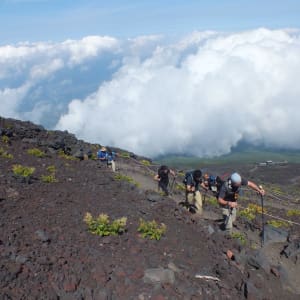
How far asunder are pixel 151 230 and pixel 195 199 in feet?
19.5

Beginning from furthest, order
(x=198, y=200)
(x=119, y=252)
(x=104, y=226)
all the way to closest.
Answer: (x=198, y=200) → (x=104, y=226) → (x=119, y=252)

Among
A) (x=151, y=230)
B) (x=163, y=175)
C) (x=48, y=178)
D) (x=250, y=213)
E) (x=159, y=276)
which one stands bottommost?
(x=250, y=213)

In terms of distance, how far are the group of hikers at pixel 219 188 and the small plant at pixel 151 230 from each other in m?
2.95

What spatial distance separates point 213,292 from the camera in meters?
10.9

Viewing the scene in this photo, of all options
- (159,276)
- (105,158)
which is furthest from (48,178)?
(105,158)

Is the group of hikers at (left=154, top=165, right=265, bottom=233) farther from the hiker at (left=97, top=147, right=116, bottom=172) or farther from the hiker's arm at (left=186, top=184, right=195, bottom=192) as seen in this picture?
the hiker at (left=97, top=147, right=116, bottom=172)

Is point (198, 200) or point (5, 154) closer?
point (198, 200)

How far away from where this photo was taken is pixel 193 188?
18438 mm

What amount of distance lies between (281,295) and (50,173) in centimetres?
1128

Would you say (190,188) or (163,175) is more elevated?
(163,175)

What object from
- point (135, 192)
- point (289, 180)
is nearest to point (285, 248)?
point (135, 192)

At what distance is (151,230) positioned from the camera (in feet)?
43.0

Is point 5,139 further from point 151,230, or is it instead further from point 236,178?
point 236,178

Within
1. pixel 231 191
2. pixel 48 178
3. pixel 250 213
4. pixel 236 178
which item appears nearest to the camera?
pixel 236 178
